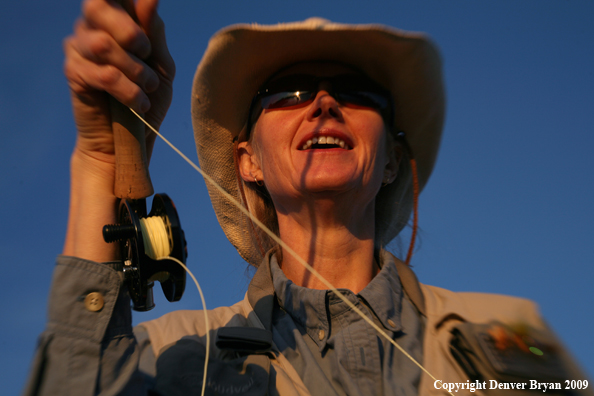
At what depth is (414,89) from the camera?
3.15 meters

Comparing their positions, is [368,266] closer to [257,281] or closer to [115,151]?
[257,281]

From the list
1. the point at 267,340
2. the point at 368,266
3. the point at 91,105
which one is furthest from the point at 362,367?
the point at 91,105

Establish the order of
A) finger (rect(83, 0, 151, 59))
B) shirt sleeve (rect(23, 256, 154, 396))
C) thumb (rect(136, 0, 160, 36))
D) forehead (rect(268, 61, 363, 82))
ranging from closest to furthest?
1. shirt sleeve (rect(23, 256, 154, 396))
2. finger (rect(83, 0, 151, 59))
3. thumb (rect(136, 0, 160, 36))
4. forehead (rect(268, 61, 363, 82))

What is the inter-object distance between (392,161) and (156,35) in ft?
6.08

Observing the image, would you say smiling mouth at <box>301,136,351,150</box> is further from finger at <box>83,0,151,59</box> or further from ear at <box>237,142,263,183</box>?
finger at <box>83,0,151,59</box>

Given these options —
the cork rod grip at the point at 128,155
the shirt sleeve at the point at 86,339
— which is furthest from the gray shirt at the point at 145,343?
the cork rod grip at the point at 128,155

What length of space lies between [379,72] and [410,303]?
1.52 metres

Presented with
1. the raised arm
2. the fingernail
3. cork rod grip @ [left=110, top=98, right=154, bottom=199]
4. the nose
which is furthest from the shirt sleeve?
the nose

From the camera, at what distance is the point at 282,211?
3.00 m

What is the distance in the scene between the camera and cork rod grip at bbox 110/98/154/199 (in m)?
1.95

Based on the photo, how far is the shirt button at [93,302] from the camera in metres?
1.79

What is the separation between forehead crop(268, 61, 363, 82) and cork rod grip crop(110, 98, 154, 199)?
1.26 meters

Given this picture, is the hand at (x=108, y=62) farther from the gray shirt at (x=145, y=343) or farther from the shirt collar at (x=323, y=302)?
the shirt collar at (x=323, y=302)

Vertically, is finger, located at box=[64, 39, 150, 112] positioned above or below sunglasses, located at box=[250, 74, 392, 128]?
below
